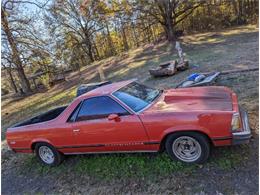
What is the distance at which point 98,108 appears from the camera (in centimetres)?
506

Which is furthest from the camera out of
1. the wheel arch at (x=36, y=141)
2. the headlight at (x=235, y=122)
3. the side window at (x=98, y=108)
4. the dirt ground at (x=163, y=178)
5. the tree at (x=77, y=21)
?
the tree at (x=77, y=21)

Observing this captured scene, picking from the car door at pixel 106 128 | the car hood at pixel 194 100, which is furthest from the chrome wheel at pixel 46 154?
the car hood at pixel 194 100

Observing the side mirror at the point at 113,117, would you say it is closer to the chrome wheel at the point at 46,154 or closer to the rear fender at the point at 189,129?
the rear fender at the point at 189,129

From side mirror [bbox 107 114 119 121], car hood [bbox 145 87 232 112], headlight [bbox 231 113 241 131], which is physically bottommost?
headlight [bbox 231 113 241 131]

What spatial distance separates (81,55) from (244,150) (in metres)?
32.7

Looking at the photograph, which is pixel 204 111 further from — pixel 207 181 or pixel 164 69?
pixel 164 69

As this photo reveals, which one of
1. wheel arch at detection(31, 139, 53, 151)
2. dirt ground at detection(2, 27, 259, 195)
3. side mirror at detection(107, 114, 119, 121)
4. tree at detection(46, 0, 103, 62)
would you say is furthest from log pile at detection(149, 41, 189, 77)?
tree at detection(46, 0, 103, 62)

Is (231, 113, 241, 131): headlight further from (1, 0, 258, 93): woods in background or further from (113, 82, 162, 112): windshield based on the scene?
A: (1, 0, 258, 93): woods in background

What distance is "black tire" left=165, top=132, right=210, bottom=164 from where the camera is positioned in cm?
426

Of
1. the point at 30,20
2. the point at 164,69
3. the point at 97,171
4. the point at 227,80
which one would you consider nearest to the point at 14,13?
the point at 30,20

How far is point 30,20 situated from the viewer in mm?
18750

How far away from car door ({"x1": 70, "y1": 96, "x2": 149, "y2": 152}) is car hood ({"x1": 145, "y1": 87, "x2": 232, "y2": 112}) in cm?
41

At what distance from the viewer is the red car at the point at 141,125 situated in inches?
164

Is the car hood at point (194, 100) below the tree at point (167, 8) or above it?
below
